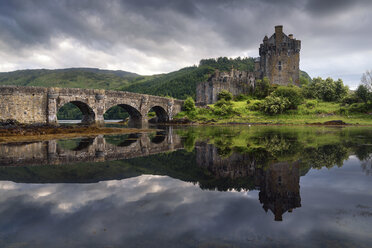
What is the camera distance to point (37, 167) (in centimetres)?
1054

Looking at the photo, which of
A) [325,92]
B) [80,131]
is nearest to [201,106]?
[325,92]

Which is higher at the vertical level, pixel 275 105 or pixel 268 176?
pixel 275 105

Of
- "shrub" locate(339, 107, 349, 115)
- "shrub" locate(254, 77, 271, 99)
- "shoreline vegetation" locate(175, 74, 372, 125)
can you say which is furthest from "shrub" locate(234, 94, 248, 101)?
"shrub" locate(339, 107, 349, 115)

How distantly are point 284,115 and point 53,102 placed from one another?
157 feet

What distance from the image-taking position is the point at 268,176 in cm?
840

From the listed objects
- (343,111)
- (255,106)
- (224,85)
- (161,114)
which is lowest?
(161,114)

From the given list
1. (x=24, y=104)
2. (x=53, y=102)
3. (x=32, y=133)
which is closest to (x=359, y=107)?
(x=53, y=102)

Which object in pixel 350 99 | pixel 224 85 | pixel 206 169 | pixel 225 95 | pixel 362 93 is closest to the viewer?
pixel 206 169

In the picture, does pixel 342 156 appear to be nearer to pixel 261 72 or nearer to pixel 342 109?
pixel 342 109

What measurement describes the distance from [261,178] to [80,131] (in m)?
26.2

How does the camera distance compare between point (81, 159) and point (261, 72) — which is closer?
point (81, 159)

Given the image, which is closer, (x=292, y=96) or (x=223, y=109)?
(x=292, y=96)

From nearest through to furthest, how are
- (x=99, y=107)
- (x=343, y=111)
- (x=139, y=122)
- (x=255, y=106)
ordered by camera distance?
(x=99, y=107) → (x=343, y=111) → (x=139, y=122) → (x=255, y=106)

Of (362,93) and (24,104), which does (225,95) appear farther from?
(24,104)
